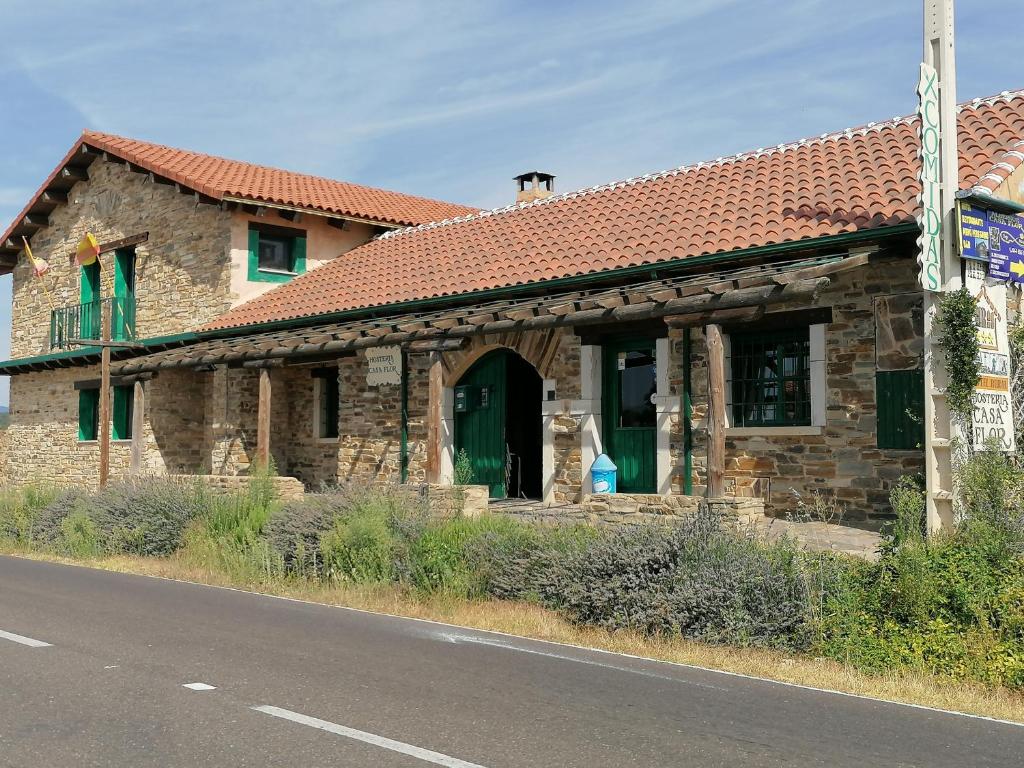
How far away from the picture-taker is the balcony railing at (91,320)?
24453 millimetres

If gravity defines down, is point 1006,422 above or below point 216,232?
below

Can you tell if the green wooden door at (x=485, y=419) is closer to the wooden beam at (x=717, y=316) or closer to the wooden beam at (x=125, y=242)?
the wooden beam at (x=717, y=316)

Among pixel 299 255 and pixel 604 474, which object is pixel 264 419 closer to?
pixel 299 255

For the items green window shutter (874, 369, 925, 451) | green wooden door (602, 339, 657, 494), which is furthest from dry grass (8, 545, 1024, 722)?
green wooden door (602, 339, 657, 494)

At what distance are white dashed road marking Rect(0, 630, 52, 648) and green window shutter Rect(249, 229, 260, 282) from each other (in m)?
14.4

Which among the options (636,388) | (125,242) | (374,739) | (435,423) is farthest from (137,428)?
(374,739)

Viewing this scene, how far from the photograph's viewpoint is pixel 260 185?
22.5 m

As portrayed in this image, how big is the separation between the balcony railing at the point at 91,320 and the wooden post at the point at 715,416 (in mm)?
16324

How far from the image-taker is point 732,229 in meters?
14.2

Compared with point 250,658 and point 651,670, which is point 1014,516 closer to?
point 651,670

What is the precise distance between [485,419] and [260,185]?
857cm

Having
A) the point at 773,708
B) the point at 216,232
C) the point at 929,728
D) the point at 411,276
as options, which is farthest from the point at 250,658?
the point at 216,232

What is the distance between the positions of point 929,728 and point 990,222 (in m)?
6.39

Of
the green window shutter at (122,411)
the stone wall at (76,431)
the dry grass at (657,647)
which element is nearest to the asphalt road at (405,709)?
the dry grass at (657,647)
